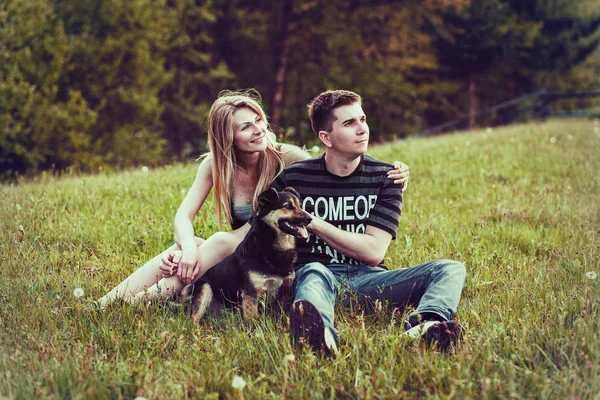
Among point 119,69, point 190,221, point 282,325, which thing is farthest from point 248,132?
point 119,69

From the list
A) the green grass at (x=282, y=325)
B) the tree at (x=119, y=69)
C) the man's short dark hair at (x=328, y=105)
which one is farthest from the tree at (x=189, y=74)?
the man's short dark hair at (x=328, y=105)

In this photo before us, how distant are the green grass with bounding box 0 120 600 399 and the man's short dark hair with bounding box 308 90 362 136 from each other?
1367mm

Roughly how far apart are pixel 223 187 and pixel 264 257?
0.94 metres

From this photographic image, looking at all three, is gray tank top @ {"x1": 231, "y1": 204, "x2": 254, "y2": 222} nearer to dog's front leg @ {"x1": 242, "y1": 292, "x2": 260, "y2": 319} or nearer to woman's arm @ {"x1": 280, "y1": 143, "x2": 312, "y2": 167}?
woman's arm @ {"x1": 280, "y1": 143, "x2": 312, "y2": 167}

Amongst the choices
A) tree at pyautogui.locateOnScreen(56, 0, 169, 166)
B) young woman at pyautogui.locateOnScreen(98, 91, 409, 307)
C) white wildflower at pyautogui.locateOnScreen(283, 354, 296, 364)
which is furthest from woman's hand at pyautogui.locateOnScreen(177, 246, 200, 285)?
tree at pyautogui.locateOnScreen(56, 0, 169, 166)

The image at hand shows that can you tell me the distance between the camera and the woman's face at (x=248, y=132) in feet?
14.0

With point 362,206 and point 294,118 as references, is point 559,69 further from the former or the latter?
point 362,206

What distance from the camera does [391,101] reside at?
31.5m

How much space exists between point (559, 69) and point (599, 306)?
3102cm

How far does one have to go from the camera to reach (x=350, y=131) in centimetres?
390

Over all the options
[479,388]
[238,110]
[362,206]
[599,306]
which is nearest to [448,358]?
[479,388]

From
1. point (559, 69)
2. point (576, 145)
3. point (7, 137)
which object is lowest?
point (7, 137)

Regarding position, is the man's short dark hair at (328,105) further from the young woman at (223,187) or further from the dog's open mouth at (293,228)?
the dog's open mouth at (293,228)

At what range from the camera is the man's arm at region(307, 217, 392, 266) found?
3.71 m
